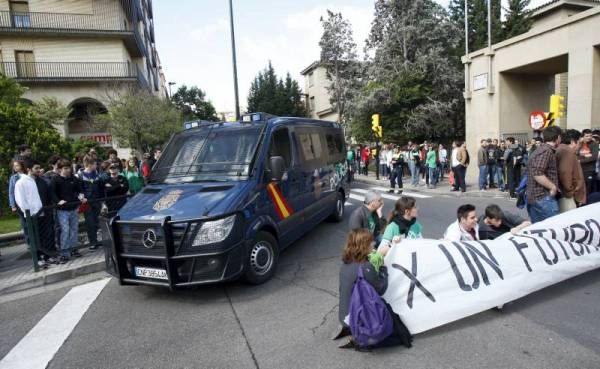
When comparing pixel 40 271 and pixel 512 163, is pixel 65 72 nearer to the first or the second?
pixel 40 271

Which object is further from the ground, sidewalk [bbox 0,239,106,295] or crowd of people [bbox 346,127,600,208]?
crowd of people [bbox 346,127,600,208]

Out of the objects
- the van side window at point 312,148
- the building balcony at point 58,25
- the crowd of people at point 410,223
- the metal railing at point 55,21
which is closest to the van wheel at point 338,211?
the van side window at point 312,148

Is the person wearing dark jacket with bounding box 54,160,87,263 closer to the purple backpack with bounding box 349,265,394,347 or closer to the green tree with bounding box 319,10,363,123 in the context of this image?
the purple backpack with bounding box 349,265,394,347

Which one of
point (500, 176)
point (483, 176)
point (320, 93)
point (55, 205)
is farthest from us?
point (320, 93)

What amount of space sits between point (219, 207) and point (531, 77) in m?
18.4

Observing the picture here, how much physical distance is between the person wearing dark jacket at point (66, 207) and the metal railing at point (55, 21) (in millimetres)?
24985

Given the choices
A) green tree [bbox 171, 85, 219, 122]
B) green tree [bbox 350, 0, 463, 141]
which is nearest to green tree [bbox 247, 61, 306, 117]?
green tree [bbox 171, 85, 219, 122]

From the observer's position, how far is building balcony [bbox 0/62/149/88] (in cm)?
2639

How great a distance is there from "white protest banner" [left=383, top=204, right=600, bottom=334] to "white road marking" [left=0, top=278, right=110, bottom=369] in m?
3.50

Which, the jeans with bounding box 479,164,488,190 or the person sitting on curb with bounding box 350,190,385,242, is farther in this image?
the jeans with bounding box 479,164,488,190

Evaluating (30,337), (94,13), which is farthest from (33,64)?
(30,337)

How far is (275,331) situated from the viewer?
4051 mm

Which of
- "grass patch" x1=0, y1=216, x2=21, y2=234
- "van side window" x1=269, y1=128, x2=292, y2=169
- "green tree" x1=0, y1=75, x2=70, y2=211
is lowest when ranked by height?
"grass patch" x1=0, y1=216, x2=21, y2=234

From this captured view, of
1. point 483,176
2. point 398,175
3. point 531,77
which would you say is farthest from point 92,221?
point 531,77
